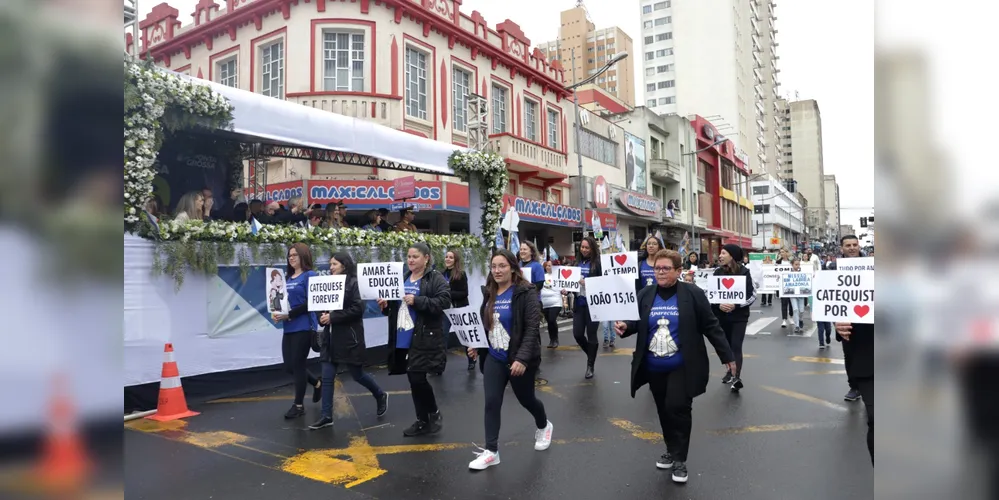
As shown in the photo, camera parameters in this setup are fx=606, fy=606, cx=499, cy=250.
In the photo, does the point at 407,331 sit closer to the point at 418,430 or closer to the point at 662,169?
the point at 418,430

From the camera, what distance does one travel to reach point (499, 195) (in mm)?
13227

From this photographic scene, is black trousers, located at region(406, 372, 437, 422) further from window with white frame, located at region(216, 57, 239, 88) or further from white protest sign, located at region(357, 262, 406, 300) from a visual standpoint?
window with white frame, located at region(216, 57, 239, 88)

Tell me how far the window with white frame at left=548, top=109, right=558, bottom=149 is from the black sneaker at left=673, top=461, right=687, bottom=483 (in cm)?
2483

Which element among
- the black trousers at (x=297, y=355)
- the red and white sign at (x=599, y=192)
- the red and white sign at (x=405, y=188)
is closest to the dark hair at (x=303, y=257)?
the black trousers at (x=297, y=355)

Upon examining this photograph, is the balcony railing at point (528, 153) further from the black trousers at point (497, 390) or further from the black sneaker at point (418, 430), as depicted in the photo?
the black trousers at point (497, 390)

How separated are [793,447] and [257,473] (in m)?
4.62

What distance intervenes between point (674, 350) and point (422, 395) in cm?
250

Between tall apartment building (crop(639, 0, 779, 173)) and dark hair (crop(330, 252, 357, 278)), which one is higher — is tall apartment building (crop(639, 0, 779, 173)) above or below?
above

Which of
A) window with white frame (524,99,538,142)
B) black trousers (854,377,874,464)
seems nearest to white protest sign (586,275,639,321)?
black trousers (854,377,874,464)

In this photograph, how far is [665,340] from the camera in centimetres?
484

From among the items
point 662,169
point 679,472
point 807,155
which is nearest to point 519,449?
point 679,472

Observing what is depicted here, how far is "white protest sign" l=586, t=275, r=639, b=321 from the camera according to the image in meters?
6.02
